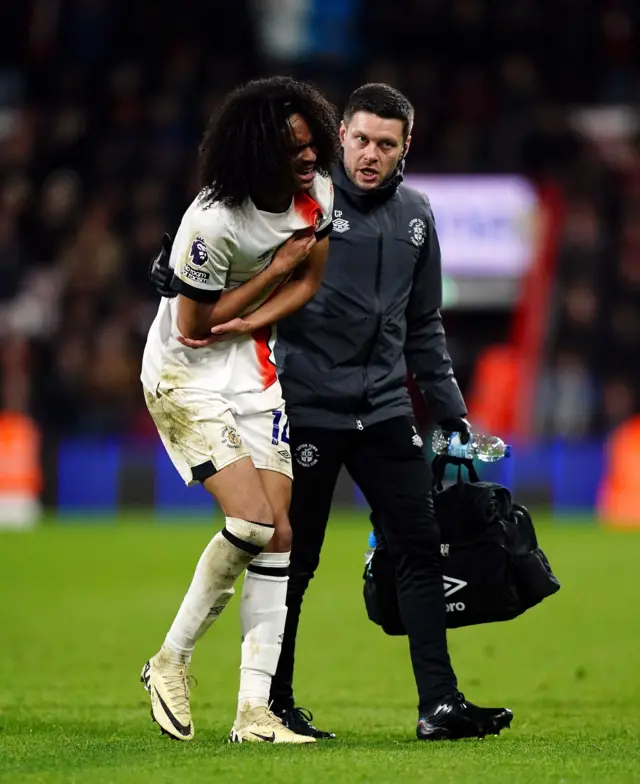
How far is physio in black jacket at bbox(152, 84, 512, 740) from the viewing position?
6133 millimetres

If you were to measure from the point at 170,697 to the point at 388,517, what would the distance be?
106cm

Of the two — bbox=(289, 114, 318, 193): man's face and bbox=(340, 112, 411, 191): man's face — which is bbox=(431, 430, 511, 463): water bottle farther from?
bbox=(289, 114, 318, 193): man's face

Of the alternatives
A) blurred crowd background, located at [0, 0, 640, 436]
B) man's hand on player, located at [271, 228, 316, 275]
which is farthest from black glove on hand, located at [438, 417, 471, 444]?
blurred crowd background, located at [0, 0, 640, 436]

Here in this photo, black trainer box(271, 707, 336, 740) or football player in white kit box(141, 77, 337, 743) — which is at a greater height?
football player in white kit box(141, 77, 337, 743)

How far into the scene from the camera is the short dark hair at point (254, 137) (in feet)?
17.9

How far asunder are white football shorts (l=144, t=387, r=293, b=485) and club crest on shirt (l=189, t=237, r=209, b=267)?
1.53 ft

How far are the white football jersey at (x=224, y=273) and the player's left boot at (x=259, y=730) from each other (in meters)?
1.09

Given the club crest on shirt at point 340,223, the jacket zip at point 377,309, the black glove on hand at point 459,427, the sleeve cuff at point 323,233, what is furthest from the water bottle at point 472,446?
the sleeve cuff at point 323,233

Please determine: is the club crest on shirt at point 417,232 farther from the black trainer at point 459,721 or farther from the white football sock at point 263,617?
the black trainer at point 459,721

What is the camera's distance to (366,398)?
243 inches

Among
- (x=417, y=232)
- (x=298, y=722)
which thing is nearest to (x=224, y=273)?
(x=417, y=232)

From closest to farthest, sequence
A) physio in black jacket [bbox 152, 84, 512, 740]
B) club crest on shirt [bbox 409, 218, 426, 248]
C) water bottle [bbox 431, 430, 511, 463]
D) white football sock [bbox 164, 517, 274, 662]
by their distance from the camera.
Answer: white football sock [bbox 164, 517, 274, 662]
physio in black jacket [bbox 152, 84, 512, 740]
club crest on shirt [bbox 409, 218, 426, 248]
water bottle [bbox 431, 430, 511, 463]

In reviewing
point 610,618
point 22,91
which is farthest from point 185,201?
point 610,618

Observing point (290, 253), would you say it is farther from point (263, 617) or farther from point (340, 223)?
point (263, 617)
